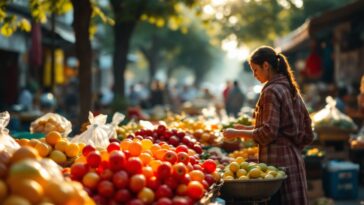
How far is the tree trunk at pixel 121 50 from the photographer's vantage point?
67.5ft

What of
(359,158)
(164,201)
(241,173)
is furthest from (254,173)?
(359,158)

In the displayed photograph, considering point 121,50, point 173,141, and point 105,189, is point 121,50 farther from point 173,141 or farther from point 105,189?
point 105,189

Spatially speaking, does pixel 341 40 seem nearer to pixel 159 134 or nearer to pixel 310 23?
pixel 310 23

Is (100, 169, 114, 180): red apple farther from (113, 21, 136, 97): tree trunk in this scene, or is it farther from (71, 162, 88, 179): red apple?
(113, 21, 136, 97): tree trunk

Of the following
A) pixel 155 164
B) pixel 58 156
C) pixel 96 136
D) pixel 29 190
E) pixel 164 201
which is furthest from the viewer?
pixel 96 136

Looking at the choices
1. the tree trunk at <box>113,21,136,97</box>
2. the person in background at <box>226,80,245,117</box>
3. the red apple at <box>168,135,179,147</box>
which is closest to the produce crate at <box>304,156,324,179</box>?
the red apple at <box>168,135,179,147</box>

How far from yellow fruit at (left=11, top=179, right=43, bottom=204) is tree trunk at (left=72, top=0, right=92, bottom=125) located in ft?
29.3

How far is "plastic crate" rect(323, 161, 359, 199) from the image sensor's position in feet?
37.2

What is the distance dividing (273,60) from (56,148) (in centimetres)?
214

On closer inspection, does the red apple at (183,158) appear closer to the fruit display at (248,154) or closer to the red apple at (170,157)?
the red apple at (170,157)

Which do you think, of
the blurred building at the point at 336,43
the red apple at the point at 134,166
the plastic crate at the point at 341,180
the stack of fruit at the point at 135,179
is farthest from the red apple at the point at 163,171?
the blurred building at the point at 336,43

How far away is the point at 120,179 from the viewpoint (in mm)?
4441

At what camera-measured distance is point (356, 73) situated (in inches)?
752

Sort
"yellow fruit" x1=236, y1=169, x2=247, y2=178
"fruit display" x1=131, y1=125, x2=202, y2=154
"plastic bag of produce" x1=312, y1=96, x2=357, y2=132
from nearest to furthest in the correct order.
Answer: "yellow fruit" x1=236, y1=169, x2=247, y2=178
"fruit display" x1=131, y1=125, x2=202, y2=154
"plastic bag of produce" x1=312, y1=96, x2=357, y2=132
